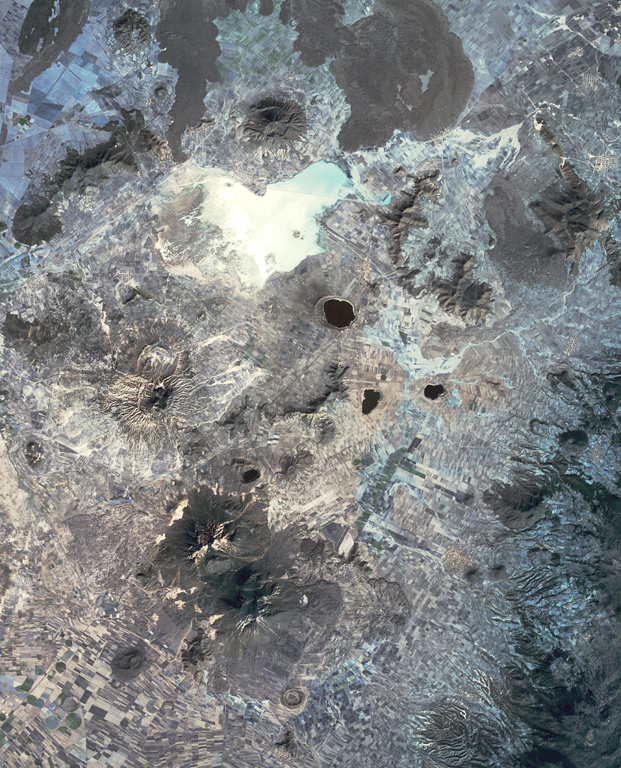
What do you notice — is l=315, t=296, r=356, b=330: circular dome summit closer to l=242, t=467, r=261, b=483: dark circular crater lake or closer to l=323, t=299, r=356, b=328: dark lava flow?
l=323, t=299, r=356, b=328: dark lava flow

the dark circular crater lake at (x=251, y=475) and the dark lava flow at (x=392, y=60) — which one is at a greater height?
the dark lava flow at (x=392, y=60)

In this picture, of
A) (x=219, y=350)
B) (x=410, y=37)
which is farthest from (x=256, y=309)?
(x=410, y=37)

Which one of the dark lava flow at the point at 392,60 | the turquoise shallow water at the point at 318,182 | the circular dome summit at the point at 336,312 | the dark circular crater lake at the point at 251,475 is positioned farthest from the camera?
the dark circular crater lake at the point at 251,475

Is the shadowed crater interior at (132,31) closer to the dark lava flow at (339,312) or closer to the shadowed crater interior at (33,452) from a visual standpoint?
the dark lava flow at (339,312)

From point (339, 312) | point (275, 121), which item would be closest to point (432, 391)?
point (339, 312)

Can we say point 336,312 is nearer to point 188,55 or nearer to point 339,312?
point 339,312

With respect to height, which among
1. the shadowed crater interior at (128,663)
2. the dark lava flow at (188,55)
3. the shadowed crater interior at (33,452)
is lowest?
the shadowed crater interior at (128,663)

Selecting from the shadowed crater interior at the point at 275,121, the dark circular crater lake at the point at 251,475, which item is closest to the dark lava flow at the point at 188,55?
the shadowed crater interior at the point at 275,121

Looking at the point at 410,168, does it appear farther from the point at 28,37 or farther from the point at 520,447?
the point at 28,37
